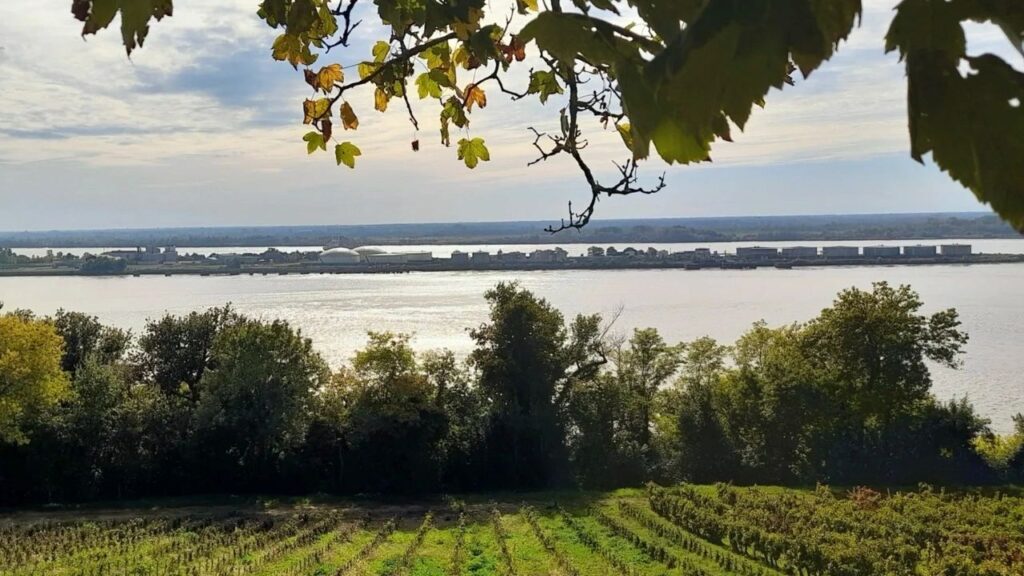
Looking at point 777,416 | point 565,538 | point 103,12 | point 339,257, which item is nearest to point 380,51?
point 103,12

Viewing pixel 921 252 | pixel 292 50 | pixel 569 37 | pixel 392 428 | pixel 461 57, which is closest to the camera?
pixel 569 37

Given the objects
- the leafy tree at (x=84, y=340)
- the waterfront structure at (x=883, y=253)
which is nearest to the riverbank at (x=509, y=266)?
the waterfront structure at (x=883, y=253)

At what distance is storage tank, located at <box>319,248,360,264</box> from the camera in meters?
51.1

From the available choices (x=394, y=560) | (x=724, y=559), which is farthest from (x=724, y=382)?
(x=394, y=560)

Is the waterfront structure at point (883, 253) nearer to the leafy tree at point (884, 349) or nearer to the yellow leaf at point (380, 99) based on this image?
the leafy tree at point (884, 349)

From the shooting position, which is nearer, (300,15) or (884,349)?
(300,15)

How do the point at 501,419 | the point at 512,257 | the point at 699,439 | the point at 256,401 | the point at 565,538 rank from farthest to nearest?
the point at 512,257 → the point at 699,439 → the point at 501,419 → the point at 256,401 → the point at 565,538

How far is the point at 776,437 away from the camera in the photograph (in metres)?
18.3

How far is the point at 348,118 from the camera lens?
5.74 ft

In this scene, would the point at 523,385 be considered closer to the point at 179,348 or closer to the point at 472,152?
the point at 179,348

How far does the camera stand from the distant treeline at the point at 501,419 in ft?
55.0

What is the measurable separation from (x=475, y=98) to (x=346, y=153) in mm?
405

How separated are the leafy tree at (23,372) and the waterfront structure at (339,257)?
34927 millimetres

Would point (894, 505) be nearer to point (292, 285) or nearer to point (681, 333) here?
point (681, 333)
